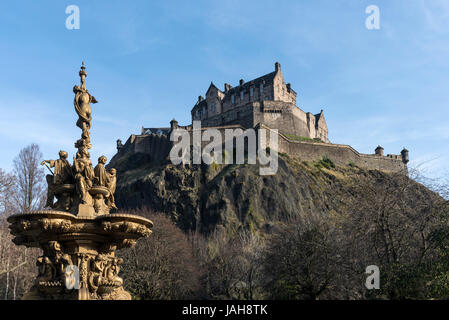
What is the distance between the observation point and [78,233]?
34.4 feet

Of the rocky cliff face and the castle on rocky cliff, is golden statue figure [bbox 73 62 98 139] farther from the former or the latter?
the castle on rocky cliff

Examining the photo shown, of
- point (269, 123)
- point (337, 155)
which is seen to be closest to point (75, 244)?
point (269, 123)

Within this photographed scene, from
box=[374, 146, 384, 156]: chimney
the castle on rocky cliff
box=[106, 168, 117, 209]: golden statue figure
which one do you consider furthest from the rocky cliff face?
box=[106, 168, 117, 209]: golden statue figure

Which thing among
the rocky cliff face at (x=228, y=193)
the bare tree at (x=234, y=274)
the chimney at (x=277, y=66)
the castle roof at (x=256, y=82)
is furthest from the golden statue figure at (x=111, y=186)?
the chimney at (x=277, y=66)

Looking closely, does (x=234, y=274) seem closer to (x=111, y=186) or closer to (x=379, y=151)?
(x=111, y=186)

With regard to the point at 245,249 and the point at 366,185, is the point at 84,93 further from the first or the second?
the point at 245,249

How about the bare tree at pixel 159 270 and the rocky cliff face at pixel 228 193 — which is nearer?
the bare tree at pixel 159 270

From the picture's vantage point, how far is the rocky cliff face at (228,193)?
60.4m

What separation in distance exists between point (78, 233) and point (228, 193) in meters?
52.7

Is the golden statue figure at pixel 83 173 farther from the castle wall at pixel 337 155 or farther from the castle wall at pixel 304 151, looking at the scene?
the castle wall at pixel 337 155

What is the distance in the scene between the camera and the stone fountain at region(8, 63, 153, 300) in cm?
1014

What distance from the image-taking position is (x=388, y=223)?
54.1ft

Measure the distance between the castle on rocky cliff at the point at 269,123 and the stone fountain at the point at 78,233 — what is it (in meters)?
61.1

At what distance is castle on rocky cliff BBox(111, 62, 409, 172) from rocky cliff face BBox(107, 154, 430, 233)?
6.20 meters
